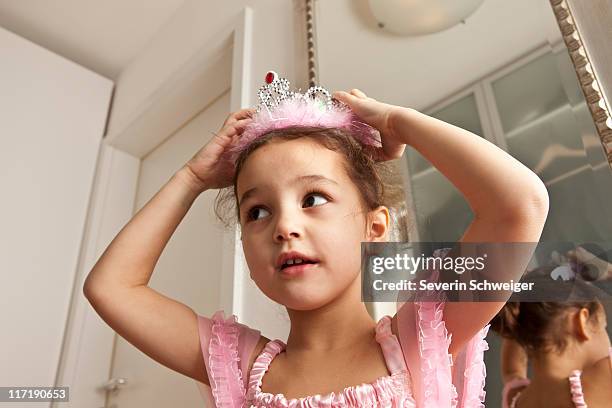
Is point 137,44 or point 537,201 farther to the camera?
point 137,44

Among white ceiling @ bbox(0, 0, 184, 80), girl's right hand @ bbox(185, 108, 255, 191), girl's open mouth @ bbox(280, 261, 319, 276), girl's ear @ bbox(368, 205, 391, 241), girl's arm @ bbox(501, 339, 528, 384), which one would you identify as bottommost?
girl's arm @ bbox(501, 339, 528, 384)

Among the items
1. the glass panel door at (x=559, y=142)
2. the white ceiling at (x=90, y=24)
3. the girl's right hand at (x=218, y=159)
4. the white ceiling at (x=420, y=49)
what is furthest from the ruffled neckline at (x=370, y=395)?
the white ceiling at (x=90, y=24)

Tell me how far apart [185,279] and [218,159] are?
31.5 inches

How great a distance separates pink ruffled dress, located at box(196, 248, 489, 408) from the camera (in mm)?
503

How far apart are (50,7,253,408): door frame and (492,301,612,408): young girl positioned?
2.84 ft

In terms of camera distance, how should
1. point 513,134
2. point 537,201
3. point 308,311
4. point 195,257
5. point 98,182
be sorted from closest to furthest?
1. point 537,201
2. point 308,311
3. point 513,134
4. point 195,257
5. point 98,182

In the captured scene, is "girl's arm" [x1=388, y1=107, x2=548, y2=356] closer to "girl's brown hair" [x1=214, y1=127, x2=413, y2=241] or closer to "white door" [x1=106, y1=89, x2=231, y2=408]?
"girl's brown hair" [x1=214, y1=127, x2=413, y2=241]

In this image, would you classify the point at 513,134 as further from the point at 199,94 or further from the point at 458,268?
the point at 199,94

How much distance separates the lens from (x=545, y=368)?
0.52m

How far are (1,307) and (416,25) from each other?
140 centimetres

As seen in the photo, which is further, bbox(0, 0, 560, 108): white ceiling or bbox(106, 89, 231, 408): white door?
bbox(106, 89, 231, 408): white door

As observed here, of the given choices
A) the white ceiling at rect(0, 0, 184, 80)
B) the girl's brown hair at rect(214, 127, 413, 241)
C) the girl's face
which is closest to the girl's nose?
the girl's face

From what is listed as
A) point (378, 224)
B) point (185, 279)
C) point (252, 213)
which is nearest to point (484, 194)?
point (378, 224)

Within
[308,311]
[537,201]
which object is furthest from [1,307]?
[537,201]
